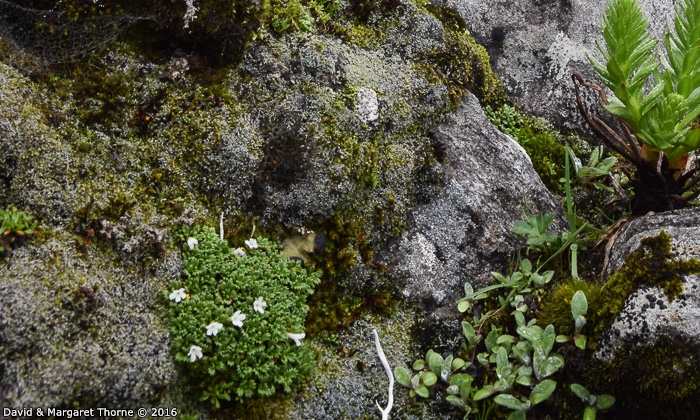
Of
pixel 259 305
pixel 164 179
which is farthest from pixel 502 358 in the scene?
pixel 164 179

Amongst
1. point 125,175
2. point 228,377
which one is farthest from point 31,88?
point 228,377

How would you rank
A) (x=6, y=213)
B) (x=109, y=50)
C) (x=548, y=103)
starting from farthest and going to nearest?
(x=548, y=103)
(x=109, y=50)
(x=6, y=213)

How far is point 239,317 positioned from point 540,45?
3613 mm

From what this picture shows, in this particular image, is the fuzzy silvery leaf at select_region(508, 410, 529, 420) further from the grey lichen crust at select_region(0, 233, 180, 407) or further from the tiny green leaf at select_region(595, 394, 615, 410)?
the grey lichen crust at select_region(0, 233, 180, 407)

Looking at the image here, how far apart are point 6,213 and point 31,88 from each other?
80cm

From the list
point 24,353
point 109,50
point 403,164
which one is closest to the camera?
point 24,353

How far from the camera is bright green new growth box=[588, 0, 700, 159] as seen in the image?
3262mm

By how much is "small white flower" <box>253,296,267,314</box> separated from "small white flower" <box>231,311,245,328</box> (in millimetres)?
96

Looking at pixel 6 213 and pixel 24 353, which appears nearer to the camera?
pixel 24 353

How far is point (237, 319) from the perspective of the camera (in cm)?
305

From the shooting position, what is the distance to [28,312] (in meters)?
2.75

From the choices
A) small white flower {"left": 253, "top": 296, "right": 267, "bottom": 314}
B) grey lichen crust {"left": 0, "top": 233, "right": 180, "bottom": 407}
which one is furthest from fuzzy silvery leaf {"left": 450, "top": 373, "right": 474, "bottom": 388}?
grey lichen crust {"left": 0, "top": 233, "right": 180, "bottom": 407}

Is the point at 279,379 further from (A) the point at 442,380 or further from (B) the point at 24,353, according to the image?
(B) the point at 24,353

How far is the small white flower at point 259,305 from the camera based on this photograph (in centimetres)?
312
